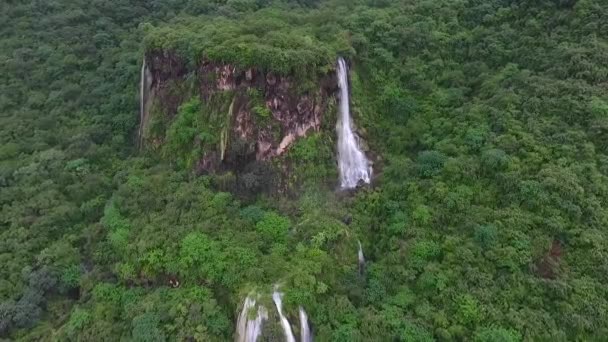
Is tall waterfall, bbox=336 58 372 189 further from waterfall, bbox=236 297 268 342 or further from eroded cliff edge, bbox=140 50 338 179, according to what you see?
waterfall, bbox=236 297 268 342

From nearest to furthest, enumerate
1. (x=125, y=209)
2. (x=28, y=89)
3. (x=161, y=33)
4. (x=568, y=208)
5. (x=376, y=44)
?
1. (x=568, y=208)
2. (x=125, y=209)
3. (x=161, y=33)
4. (x=376, y=44)
5. (x=28, y=89)

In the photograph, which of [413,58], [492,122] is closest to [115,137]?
[413,58]

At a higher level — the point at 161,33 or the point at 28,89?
the point at 161,33

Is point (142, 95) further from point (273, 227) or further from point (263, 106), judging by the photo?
point (273, 227)

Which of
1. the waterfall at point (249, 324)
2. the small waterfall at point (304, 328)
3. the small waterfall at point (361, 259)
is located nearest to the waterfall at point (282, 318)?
the small waterfall at point (304, 328)

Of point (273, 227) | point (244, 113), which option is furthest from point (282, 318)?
point (244, 113)

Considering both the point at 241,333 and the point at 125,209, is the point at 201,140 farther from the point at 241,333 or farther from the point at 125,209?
the point at 241,333

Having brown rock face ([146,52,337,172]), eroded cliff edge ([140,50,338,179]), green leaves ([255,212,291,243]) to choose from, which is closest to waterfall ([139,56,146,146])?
eroded cliff edge ([140,50,338,179])
